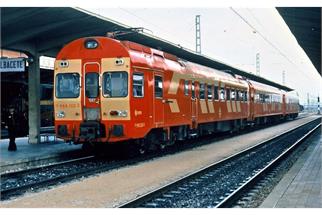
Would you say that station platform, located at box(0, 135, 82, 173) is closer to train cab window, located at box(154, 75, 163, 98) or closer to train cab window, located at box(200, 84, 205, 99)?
train cab window, located at box(154, 75, 163, 98)

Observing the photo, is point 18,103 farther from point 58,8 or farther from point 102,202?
point 102,202

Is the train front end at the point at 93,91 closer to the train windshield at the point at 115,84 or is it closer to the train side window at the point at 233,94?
the train windshield at the point at 115,84

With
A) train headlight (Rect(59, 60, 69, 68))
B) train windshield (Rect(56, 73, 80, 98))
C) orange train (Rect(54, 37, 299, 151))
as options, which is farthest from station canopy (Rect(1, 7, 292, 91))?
train windshield (Rect(56, 73, 80, 98))

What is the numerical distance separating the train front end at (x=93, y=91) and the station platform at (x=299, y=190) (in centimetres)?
479

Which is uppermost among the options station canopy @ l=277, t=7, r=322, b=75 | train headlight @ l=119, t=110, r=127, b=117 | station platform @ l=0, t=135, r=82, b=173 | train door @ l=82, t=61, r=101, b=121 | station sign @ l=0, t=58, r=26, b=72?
station canopy @ l=277, t=7, r=322, b=75

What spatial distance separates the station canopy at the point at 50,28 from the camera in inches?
520

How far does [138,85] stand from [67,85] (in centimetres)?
217

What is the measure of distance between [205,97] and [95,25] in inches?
224

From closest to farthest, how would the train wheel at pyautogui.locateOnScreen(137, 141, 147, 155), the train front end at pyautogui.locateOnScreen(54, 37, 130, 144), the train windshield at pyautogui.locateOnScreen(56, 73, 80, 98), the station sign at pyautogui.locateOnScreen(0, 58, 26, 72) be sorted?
the station sign at pyautogui.locateOnScreen(0, 58, 26, 72)
the train front end at pyautogui.locateOnScreen(54, 37, 130, 144)
the train windshield at pyautogui.locateOnScreen(56, 73, 80, 98)
the train wheel at pyautogui.locateOnScreen(137, 141, 147, 155)

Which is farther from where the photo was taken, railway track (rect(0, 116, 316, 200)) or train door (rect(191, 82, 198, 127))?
train door (rect(191, 82, 198, 127))

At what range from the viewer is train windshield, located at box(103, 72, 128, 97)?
13172 millimetres

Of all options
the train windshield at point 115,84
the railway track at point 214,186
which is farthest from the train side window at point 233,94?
the train windshield at point 115,84

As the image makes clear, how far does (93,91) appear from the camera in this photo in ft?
44.7

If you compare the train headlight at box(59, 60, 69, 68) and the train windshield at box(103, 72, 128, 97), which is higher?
the train headlight at box(59, 60, 69, 68)
